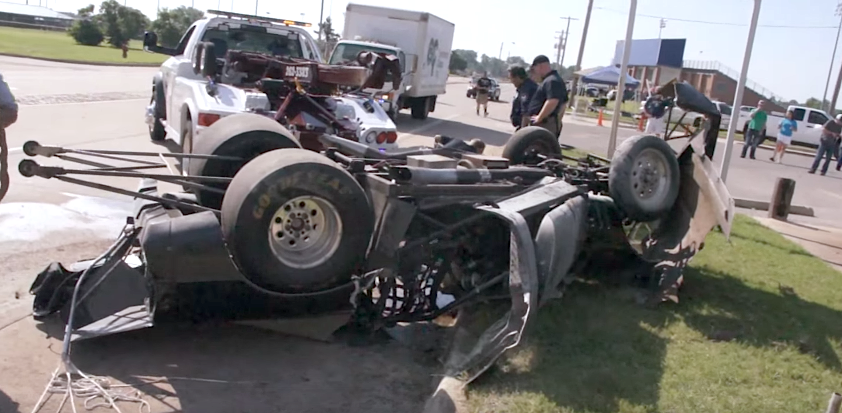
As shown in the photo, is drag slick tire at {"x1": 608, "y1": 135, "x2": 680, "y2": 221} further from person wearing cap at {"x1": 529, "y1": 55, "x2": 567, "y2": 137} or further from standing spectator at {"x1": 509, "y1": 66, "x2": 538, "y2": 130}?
standing spectator at {"x1": 509, "y1": 66, "x2": 538, "y2": 130}

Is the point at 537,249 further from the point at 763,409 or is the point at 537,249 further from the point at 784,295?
the point at 784,295

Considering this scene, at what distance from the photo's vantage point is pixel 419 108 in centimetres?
2514

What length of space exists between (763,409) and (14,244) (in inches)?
223

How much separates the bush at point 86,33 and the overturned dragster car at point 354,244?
202 ft

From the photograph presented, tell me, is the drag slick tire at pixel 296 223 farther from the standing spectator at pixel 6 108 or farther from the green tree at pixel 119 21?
the green tree at pixel 119 21

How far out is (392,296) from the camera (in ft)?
16.5

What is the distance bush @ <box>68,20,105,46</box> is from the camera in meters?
61.0

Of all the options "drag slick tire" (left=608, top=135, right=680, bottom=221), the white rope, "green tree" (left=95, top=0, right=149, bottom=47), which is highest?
"green tree" (left=95, top=0, right=149, bottom=47)

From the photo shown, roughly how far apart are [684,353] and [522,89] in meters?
5.41

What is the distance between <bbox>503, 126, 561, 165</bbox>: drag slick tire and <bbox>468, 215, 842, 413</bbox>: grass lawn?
5.25 ft

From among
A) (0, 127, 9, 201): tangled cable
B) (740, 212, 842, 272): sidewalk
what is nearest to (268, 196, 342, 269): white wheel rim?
(0, 127, 9, 201): tangled cable

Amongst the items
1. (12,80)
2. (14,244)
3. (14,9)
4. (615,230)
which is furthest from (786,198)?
(14,9)

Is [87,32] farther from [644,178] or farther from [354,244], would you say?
[354,244]

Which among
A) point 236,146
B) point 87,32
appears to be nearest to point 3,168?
point 236,146
